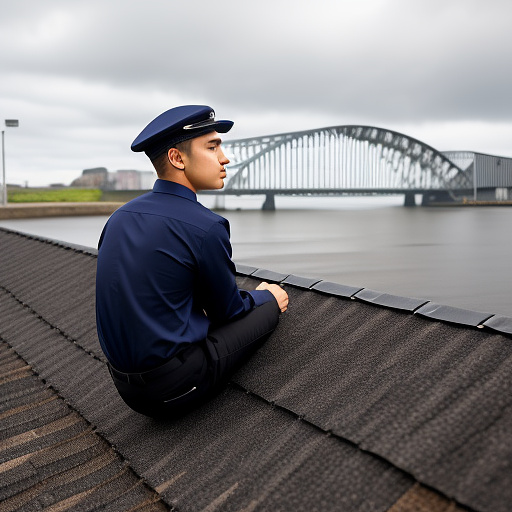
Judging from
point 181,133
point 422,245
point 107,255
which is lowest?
point 422,245

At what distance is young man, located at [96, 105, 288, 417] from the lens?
2438mm

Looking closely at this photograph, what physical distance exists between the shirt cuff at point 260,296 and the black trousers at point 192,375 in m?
0.09

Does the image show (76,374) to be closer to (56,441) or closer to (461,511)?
(56,441)

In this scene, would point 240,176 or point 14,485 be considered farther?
point 240,176

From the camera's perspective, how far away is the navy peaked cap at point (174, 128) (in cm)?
252

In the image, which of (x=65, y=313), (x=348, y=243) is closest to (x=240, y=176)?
(x=348, y=243)

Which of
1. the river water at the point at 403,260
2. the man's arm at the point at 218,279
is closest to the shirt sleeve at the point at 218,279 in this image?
the man's arm at the point at 218,279

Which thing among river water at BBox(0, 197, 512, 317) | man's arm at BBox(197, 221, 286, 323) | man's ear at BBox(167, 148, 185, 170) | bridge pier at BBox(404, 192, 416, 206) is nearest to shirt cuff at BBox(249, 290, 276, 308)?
man's arm at BBox(197, 221, 286, 323)

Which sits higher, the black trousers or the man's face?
the man's face

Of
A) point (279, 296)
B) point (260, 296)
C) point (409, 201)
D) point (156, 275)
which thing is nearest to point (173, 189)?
point (156, 275)

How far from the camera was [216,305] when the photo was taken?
2.64m

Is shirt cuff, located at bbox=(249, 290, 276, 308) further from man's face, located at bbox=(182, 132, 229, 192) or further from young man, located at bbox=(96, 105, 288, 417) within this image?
man's face, located at bbox=(182, 132, 229, 192)

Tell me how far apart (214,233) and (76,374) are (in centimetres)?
159

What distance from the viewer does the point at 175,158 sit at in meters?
2.62
